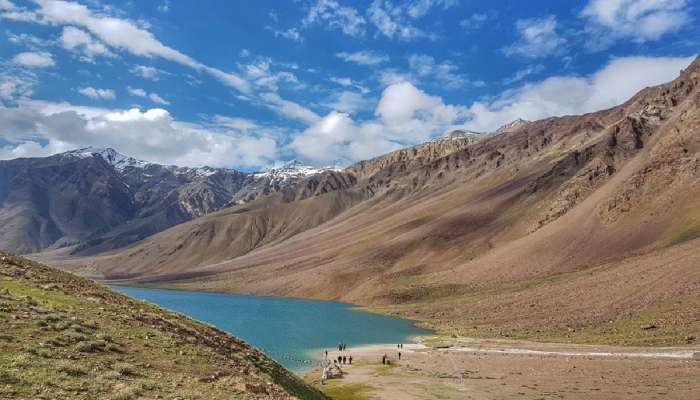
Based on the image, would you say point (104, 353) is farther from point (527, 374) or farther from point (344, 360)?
point (344, 360)

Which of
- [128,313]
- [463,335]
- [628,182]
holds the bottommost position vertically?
[463,335]

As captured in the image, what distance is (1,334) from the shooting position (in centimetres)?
2023

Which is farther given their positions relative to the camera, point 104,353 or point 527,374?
point 527,374

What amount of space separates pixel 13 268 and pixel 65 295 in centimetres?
522

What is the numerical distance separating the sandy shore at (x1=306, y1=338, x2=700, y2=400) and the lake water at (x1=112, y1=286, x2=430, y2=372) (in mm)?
12162

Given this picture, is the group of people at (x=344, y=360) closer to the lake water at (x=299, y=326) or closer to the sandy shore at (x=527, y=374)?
the sandy shore at (x=527, y=374)

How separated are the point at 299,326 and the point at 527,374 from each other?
73.8 meters

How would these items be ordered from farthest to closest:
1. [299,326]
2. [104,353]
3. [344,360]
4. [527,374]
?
[299,326]
[344,360]
[527,374]
[104,353]

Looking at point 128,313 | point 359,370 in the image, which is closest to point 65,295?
point 128,313

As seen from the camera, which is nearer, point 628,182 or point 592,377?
point 592,377

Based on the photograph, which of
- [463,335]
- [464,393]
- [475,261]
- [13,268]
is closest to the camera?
[13,268]

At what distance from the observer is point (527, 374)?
2247 inches

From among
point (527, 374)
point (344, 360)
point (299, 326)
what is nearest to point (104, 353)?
point (527, 374)

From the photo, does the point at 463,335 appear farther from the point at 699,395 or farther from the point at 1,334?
the point at 1,334
